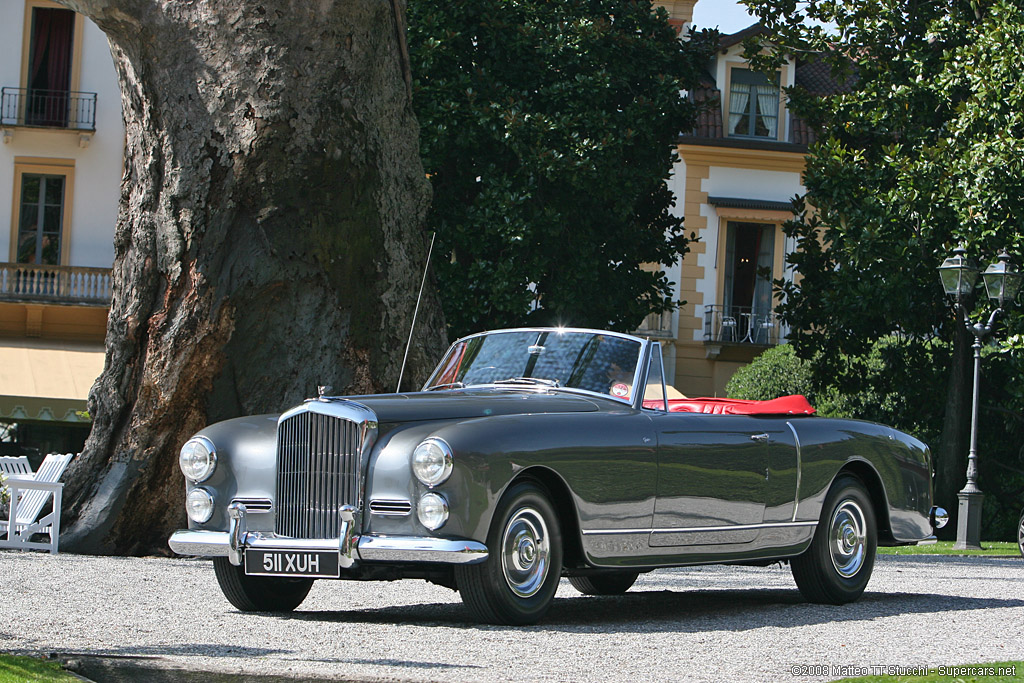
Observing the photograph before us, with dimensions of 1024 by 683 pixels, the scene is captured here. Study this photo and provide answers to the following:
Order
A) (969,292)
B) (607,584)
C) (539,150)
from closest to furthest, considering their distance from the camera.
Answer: (607,584) < (969,292) < (539,150)

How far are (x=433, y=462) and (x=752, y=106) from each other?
28.2m

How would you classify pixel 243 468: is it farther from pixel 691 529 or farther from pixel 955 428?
pixel 955 428

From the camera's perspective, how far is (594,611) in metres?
8.11

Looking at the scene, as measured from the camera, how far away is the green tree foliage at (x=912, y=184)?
20281 mm

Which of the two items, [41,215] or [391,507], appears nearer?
[391,507]

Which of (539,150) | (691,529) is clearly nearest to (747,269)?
(539,150)

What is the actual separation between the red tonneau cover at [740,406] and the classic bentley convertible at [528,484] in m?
0.01

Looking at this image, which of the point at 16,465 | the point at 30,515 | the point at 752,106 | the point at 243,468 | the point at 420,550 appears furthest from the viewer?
the point at 752,106

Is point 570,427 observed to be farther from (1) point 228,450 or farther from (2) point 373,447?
(1) point 228,450

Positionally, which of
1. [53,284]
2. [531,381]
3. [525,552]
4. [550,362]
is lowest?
[525,552]

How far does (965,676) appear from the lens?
5.45 m

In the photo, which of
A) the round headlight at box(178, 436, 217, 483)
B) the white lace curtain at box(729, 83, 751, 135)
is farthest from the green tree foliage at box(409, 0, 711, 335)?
the round headlight at box(178, 436, 217, 483)

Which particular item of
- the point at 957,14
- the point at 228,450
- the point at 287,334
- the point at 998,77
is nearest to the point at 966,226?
the point at 998,77

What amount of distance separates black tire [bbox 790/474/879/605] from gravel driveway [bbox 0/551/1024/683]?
0.17 m
